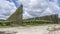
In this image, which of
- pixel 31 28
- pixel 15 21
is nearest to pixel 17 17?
pixel 15 21

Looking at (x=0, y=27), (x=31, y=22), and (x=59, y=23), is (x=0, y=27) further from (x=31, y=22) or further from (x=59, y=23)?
(x=59, y=23)

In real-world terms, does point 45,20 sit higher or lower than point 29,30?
higher

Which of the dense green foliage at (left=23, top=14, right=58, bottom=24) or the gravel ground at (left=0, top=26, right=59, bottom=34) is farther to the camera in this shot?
the dense green foliage at (left=23, top=14, right=58, bottom=24)

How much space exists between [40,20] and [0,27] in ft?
10.1

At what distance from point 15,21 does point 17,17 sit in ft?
2.35

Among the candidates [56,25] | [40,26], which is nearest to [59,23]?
[56,25]

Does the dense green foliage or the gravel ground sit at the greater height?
the dense green foliage

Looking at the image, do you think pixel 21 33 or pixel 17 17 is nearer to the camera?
pixel 21 33

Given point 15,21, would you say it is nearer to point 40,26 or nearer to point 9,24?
point 9,24

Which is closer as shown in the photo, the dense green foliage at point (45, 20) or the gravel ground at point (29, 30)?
the gravel ground at point (29, 30)

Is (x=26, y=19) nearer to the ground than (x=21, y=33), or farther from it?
farther from it

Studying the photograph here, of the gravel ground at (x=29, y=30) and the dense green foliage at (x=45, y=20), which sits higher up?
the dense green foliage at (x=45, y=20)

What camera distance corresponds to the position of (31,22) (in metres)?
13.1

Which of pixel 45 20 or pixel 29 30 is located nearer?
pixel 29 30
